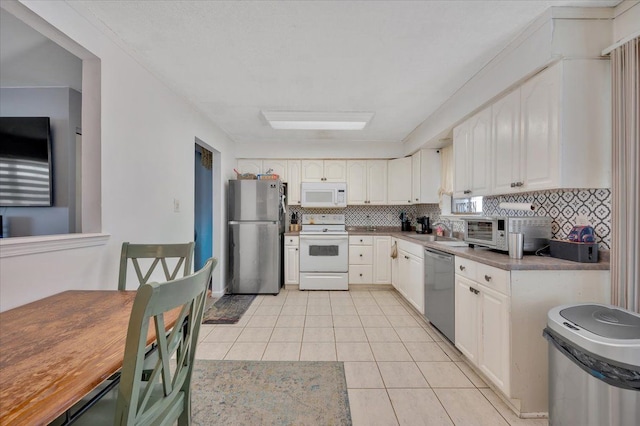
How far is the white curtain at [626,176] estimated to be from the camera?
1.39 meters

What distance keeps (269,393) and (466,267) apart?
1.73m

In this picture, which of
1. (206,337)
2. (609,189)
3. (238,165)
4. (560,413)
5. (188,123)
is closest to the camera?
(560,413)

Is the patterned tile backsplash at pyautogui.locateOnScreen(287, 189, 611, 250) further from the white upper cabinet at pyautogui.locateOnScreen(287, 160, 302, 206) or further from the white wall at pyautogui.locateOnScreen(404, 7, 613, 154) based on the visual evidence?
the white upper cabinet at pyautogui.locateOnScreen(287, 160, 302, 206)

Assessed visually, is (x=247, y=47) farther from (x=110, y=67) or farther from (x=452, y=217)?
(x=452, y=217)

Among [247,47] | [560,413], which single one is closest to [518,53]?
[247,47]

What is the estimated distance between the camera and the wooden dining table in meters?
0.57

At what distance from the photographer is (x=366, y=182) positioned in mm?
4504

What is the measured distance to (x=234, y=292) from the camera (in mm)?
3986

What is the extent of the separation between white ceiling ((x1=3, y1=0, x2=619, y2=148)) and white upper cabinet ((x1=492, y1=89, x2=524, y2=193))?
0.40 metres

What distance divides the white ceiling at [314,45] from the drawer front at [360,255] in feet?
7.13

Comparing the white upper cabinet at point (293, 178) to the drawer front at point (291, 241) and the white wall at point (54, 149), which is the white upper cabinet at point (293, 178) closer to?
the drawer front at point (291, 241)

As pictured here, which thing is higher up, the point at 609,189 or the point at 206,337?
the point at 609,189

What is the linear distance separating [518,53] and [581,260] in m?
1.45

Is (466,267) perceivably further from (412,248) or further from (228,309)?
(228,309)
